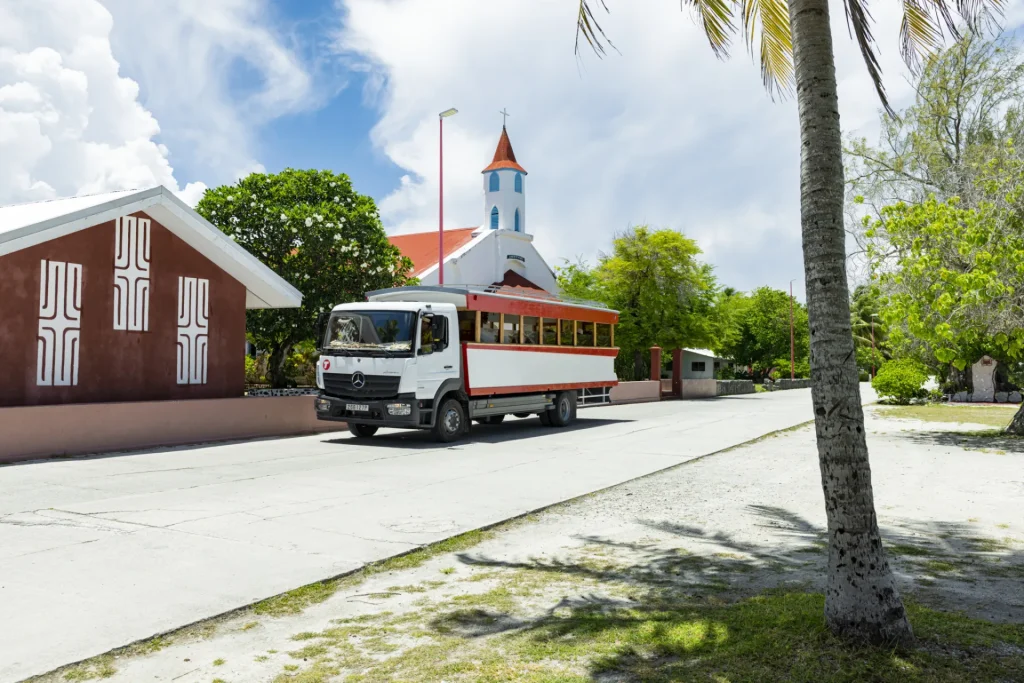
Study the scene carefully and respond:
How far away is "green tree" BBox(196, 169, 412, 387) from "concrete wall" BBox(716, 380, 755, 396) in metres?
27.4

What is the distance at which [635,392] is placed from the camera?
123 ft

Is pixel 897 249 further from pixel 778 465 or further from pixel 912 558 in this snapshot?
pixel 912 558

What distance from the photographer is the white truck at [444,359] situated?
1562 centimetres

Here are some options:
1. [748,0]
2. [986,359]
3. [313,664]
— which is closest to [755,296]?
[986,359]

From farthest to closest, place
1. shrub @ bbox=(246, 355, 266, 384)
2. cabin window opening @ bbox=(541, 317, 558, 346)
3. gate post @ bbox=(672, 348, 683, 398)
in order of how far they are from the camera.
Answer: gate post @ bbox=(672, 348, 683, 398)
shrub @ bbox=(246, 355, 266, 384)
cabin window opening @ bbox=(541, 317, 558, 346)

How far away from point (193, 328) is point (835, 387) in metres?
16.4

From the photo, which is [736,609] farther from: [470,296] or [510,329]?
[510,329]

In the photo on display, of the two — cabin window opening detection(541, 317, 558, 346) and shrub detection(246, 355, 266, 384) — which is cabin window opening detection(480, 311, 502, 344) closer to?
cabin window opening detection(541, 317, 558, 346)

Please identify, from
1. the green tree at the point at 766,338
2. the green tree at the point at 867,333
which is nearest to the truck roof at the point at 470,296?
the green tree at the point at 867,333

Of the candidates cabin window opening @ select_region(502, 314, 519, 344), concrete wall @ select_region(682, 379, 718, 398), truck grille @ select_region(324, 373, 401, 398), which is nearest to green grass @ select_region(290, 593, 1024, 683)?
truck grille @ select_region(324, 373, 401, 398)

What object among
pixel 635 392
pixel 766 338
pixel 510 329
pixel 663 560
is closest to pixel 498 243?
pixel 635 392

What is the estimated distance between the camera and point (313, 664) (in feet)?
13.9

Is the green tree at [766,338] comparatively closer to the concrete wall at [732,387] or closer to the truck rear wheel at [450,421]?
the concrete wall at [732,387]

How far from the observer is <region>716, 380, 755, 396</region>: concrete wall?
48.1m
